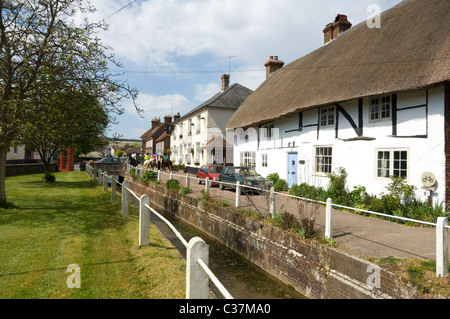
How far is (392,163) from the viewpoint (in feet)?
32.9

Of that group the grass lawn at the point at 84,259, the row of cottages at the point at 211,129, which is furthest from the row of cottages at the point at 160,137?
the grass lawn at the point at 84,259

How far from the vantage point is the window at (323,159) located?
42.3 ft

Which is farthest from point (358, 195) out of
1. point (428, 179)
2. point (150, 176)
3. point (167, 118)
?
point (167, 118)

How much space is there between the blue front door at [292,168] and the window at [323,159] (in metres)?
1.58

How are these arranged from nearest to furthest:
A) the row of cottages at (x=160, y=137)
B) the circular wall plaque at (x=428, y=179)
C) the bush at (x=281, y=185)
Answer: the circular wall plaque at (x=428, y=179) < the bush at (x=281, y=185) < the row of cottages at (x=160, y=137)

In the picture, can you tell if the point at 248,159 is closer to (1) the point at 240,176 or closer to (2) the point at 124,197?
(1) the point at 240,176

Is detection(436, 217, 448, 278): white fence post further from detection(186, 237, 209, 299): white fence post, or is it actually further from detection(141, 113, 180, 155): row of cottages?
detection(141, 113, 180, 155): row of cottages

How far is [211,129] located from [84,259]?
2339cm

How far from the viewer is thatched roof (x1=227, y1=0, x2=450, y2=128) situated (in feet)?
28.5

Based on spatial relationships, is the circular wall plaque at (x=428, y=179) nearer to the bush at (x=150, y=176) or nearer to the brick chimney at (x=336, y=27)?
the brick chimney at (x=336, y=27)
